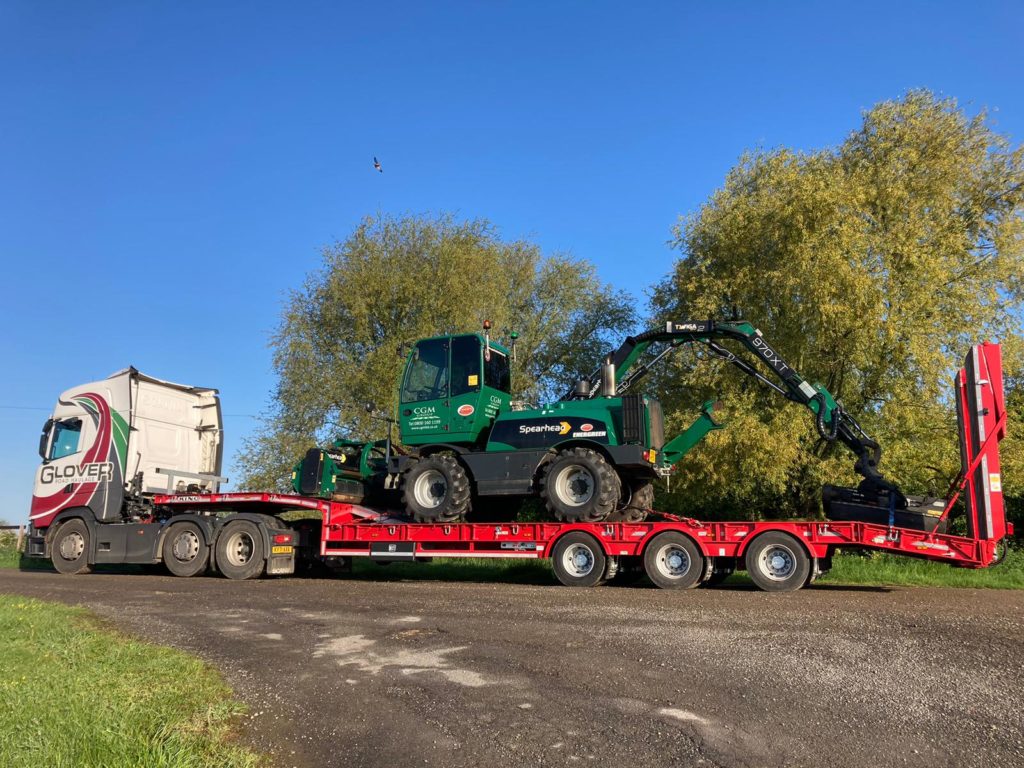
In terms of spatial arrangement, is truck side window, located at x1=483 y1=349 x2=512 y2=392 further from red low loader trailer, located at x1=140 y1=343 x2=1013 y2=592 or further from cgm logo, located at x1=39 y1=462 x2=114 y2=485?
cgm logo, located at x1=39 y1=462 x2=114 y2=485

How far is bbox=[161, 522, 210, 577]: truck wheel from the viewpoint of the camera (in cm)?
1593

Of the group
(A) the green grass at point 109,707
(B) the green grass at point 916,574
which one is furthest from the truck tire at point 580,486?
(A) the green grass at point 109,707

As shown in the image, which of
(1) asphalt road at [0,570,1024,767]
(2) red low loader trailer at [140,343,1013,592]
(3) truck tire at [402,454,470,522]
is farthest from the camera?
(3) truck tire at [402,454,470,522]

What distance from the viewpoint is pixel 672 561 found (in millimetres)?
12547

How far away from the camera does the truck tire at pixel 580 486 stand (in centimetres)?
1285

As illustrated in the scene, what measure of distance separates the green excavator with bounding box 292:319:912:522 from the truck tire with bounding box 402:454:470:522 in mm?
18

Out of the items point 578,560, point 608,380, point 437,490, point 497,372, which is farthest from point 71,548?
point 608,380

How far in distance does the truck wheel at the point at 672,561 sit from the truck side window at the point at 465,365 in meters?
4.04

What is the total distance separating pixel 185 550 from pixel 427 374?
6318mm

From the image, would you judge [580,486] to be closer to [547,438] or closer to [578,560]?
[547,438]

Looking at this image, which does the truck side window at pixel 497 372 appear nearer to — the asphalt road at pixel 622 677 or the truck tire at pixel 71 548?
the asphalt road at pixel 622 677

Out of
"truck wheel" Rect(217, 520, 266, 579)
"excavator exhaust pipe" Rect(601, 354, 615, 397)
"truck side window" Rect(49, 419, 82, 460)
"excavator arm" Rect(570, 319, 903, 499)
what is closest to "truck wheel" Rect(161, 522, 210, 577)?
"truck wheel" Rect(217, 520, 266, 579)

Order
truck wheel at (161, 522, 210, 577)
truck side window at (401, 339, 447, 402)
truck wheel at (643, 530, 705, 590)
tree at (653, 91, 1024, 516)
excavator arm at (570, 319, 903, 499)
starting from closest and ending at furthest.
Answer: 1. truck wheel at (643, 530, 705, 590)
2. excavator arm at (570, 319, 903, 499)
3. truck side window at (401, 339, 447, 402)
4. truck wheel at (161, 522, 210, 577)
5. tree at (653, 91, 1024, 516)

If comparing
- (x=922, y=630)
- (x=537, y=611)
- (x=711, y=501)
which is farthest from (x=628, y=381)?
(x=711, y=501)
